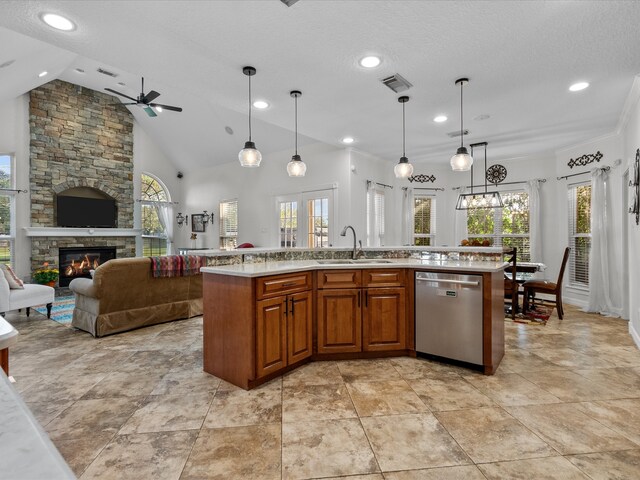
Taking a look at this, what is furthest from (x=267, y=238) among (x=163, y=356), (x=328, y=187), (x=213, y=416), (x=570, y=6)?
(x=570, y=6)

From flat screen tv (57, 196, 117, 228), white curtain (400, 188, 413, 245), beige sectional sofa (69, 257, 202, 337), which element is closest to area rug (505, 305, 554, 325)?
white curtain (400, 188, 413, 245)

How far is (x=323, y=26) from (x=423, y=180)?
17.1ft

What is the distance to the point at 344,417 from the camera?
2180mm

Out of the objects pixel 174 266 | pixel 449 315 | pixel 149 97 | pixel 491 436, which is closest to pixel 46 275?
pixel 174 266

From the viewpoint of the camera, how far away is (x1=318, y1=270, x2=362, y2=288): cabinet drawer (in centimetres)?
310

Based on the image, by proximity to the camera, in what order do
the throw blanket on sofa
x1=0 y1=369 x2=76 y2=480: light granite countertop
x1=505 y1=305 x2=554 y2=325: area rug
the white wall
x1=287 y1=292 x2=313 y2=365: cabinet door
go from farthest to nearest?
x1=505 y1=305 x2=554 y2=325: area rug → the throw blanket on sofa → the white wall → x1=287 y1=292 x2=313 y2=365: cabinet door → x1=0 y1=369 x2=76 y2=480: light granite countertop

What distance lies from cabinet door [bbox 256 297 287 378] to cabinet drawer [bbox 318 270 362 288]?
465 mm

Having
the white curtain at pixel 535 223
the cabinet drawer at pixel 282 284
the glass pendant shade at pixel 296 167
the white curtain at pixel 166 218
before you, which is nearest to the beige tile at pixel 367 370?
the cabinet drawer at pixel 282 284

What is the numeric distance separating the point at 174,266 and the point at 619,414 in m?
4.56

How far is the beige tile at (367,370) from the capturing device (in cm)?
279

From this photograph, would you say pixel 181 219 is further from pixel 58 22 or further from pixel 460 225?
pixel 58 22

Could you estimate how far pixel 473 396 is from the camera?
97.0 inches

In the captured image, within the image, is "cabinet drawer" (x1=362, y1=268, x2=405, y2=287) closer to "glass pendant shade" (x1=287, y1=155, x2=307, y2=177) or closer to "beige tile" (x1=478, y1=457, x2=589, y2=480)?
"glass pendant shade" (x1=287, y1=155, x2=307, y2=177)

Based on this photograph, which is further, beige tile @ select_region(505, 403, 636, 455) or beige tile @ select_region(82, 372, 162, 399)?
beige tile @ select_region(82, 372, 162, 399)
